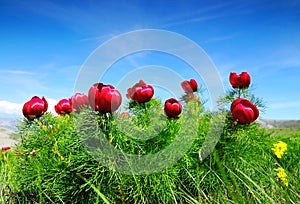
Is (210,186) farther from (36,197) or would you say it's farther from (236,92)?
(36,197)

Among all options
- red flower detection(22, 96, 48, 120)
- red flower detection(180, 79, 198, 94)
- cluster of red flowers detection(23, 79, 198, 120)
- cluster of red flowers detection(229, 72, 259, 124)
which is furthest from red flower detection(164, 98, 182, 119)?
red flower detection(22, 96, 48, 120)

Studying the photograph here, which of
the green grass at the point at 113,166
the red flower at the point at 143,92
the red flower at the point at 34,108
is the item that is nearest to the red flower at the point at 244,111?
the green grass at the point at 113,166

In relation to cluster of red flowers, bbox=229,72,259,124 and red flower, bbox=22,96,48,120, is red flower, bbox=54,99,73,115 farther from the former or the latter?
cluster of red flowers, bbox=229,72,259,124

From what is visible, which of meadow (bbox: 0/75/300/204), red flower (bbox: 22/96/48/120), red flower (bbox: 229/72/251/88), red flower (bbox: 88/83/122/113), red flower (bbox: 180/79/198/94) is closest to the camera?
red flower (bbox: 88/83/122/113)

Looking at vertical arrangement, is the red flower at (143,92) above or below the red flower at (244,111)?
above

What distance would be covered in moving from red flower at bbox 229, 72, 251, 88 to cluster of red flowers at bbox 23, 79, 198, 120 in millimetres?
326

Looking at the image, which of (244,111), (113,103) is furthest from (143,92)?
(244,111)

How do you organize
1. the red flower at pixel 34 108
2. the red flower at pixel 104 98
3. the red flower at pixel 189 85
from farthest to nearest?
the red flower at pixel 189 85 < the red flower at pixel 34 108 < the red flower at pixel 104 98

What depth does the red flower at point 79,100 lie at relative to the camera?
2.01 metres

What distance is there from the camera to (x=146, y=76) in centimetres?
256

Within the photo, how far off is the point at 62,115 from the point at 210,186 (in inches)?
52.5

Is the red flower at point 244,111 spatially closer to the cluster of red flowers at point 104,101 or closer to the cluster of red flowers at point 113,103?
the cluster of red flowers at point 113,103

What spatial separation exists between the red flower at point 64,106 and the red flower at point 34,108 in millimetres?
492

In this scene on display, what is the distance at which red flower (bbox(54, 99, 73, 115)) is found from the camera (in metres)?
2.72
